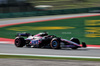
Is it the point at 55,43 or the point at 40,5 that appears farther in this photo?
the point at 40,5

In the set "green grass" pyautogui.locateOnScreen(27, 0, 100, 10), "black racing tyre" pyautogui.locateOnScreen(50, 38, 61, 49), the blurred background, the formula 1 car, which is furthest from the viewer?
"green grass" pyautogui.locateOnScreen(27, 0, 100, 10)

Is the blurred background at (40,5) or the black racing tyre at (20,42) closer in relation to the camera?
the black racing tyre at (20,42)

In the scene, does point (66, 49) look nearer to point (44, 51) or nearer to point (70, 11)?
point (44, 51)

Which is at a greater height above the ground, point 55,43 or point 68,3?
point 68,3

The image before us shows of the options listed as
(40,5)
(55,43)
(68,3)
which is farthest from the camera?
(68,3)

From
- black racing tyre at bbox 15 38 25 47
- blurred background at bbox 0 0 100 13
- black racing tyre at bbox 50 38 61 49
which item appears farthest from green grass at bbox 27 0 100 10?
black racing tyre at bbox 50 38 61 49

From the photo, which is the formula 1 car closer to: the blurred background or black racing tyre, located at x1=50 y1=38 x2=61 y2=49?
black racing tyre, located at x1=50 y1=38 x2=61 y2=49

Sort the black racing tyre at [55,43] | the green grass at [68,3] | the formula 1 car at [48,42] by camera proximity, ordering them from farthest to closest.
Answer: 1. the green grass at [68,3]
2. the formula 1 car at [48,42]
3. the black racing tyre at [55,43]

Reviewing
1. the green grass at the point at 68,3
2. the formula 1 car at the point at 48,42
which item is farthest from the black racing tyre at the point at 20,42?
the green grass at the point at 68,3

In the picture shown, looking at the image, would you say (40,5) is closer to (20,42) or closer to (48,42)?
(20,42)

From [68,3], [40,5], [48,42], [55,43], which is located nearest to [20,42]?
[48,42]

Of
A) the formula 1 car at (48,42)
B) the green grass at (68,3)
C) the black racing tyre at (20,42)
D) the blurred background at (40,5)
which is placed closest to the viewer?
the formula 1 car at (48,42)

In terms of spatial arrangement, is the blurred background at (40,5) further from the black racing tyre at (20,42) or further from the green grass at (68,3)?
the black racing tyre at (20,42)

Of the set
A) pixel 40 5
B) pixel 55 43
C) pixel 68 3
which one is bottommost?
pixel 55 43
